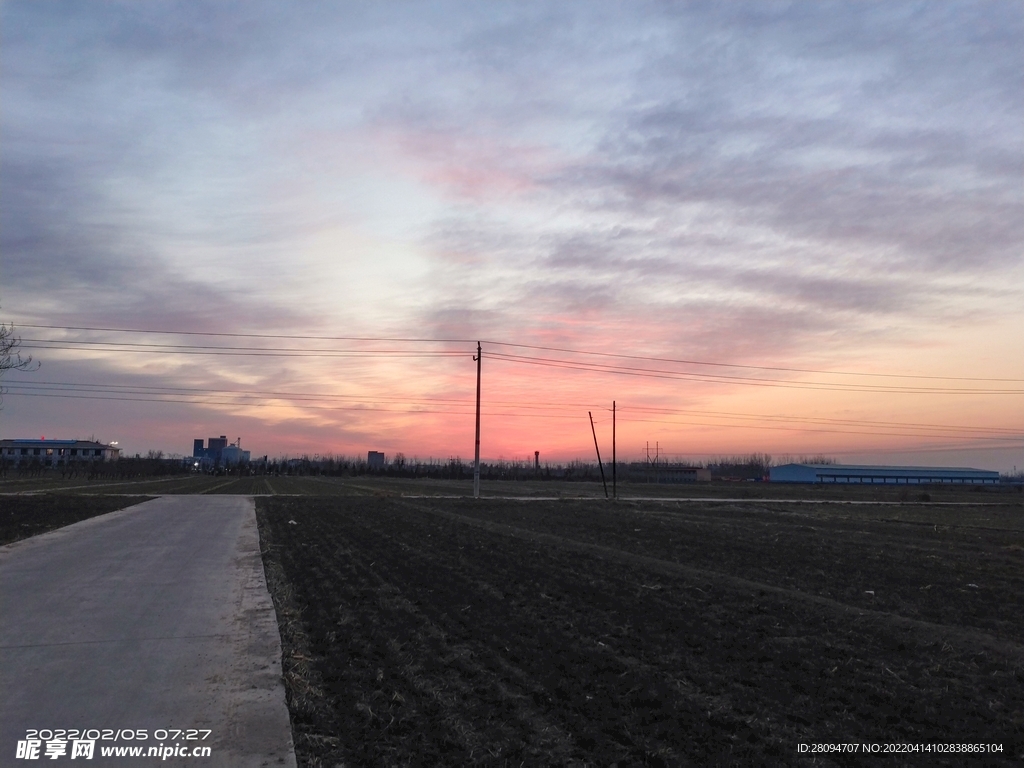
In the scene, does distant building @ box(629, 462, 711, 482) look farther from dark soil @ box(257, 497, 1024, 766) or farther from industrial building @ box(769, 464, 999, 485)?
dark soil @ box(257, 497, 1024, 766)

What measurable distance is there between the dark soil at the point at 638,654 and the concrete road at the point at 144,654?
0.48 meters

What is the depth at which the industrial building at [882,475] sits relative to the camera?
166750 millimetres

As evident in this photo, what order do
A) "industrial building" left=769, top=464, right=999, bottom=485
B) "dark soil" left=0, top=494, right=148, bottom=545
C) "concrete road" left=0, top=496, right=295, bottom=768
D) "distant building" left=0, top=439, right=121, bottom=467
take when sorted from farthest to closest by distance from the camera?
"distant building" left=0, top=439, right=121, bottom=467 < "industrial building" left=769, top=464, right=999, bottom=485 < "dark soil" left=0, top=494, right=148, bottom=545 < "concrete road" left=0, top=496, right=295, bottom=768

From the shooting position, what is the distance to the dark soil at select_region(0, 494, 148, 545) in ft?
80.8

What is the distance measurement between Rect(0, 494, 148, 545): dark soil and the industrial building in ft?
504

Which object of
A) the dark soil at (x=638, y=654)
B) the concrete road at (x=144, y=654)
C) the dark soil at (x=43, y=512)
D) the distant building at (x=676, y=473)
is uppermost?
the distant building at (x=676, y=473)

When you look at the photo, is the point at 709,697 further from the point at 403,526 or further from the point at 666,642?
the point at 403,526

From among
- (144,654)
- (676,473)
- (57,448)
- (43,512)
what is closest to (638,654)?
(144,654)

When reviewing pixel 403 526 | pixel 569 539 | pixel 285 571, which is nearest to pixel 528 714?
pixel 285 571

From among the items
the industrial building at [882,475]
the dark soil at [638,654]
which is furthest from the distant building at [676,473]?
the dark soil at [638,654]

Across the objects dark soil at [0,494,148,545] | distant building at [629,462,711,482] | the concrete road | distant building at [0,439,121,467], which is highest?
distant building at [0,439,121,467]

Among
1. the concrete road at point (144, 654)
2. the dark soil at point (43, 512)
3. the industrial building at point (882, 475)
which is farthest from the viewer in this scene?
the industrial building at point (882, 475)

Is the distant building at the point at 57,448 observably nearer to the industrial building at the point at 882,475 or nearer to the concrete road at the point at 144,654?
the industrial building at the point at 882,475

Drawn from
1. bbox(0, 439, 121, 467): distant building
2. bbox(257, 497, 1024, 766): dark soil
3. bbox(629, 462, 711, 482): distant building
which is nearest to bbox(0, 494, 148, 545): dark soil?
bbox(257, 497, 1024, 766): dark soil
